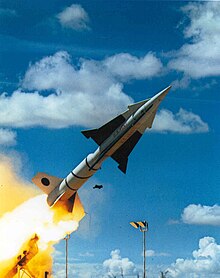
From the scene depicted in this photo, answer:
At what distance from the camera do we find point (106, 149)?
56.2 metres

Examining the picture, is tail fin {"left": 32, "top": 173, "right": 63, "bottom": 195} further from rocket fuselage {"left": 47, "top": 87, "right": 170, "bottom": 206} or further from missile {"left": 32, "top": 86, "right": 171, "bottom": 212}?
rocket fuselage {"left": 47, "top": 87, "right": 170, "bottom": 206}

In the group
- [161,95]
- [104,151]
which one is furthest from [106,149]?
[161,95]

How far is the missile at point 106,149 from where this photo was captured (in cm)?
5491

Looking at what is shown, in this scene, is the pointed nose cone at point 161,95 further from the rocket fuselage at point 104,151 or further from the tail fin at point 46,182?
the tail fin at point 46,182

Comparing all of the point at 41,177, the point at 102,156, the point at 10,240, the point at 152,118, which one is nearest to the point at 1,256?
the point at 10,240

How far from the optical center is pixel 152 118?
55562 mm

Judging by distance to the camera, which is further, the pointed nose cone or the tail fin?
the tail fin

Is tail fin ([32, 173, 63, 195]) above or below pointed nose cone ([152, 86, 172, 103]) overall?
below

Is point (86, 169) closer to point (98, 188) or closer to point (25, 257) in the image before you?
point (98, 188)

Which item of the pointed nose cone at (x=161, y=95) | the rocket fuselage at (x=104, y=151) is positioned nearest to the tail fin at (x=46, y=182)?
the rocket fuselage at (x=104, y=151)

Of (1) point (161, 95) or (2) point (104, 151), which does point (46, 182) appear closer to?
(2) point (104, 151)

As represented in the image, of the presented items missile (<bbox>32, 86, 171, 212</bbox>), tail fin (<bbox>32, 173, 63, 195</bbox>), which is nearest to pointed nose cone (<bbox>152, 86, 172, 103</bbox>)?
missile (<bbox>32, 86, 171, 212</bbox>)

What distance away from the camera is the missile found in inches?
2162

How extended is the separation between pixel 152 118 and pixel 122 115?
186cm
